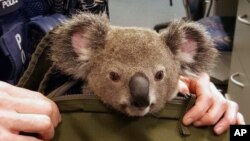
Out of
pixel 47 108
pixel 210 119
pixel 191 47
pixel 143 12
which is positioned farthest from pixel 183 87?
pixel 143 12

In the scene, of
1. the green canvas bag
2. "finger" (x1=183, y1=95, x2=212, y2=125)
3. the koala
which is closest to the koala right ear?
the koala

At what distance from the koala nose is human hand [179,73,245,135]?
9 centimetres

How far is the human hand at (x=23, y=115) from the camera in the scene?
2.25 feet

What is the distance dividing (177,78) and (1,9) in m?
0.43

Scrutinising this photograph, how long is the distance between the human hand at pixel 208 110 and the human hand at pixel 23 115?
266 mm

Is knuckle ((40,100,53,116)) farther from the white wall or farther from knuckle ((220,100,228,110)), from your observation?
the white wall

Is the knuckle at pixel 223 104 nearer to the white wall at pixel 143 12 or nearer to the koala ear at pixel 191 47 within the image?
the koala ear at pixel 191 47

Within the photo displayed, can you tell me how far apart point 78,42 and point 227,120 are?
37cm

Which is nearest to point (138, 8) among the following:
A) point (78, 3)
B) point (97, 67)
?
point (78, 3)

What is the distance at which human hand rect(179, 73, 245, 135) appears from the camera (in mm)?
841

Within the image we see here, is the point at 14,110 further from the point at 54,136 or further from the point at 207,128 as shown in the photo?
the point at 207,128

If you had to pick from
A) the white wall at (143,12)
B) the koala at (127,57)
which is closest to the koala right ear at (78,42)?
the koala at (127,57)

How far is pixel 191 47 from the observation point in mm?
1025

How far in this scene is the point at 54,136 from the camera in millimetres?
820
